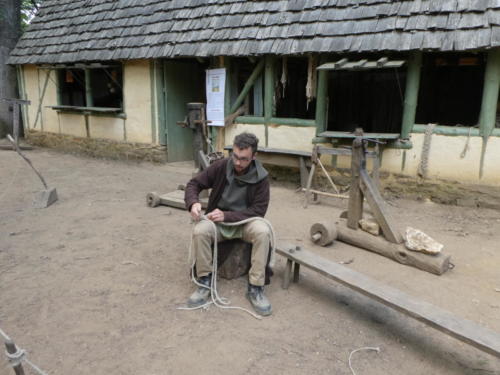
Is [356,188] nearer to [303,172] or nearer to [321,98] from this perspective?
[303,172]

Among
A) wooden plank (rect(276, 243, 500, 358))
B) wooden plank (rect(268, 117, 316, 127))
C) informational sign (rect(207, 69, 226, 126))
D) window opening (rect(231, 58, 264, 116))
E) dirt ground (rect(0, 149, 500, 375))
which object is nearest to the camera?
wooden plank (rect(276, 243, 500, 358))

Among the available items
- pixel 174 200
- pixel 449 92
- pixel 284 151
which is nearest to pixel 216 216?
pixel 174 200

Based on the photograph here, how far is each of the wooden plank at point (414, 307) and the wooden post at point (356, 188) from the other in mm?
1151

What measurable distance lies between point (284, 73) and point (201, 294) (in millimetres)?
4821

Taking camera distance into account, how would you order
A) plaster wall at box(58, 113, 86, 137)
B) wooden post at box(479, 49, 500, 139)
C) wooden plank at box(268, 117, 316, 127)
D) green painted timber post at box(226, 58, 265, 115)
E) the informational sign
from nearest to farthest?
1. wooden post at box(479, 49, 500, 139)
2. wooden plank at box(268, 117, 316, 127)
3. green painted timber post at box(226, 58, 265, 115)
4. the informational sign
5. plaster wall at box(58, 113, 86, 137)

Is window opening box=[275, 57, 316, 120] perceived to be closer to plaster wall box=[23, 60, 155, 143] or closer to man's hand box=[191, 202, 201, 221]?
plaster wall box=[23, 60, 155, 143]

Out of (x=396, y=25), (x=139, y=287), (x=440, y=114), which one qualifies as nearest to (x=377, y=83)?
(x=440, y=114)

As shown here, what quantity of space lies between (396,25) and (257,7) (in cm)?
261

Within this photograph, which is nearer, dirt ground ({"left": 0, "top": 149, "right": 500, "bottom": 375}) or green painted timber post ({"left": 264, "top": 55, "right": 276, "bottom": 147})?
dirt ground ({"left": 0, "top": 149, "right": 500, "bottom": 375})

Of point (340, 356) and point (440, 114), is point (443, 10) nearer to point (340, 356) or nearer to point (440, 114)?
point (440, 114)

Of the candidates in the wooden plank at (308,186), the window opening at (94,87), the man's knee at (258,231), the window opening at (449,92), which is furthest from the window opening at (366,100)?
the man's knee at (258,231)

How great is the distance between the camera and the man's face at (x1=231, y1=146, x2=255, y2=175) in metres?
2.93

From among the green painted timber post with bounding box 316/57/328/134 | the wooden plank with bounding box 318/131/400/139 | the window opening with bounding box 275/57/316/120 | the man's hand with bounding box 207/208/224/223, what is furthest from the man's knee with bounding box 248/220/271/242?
the window opening with bounding box 275/57/316/120

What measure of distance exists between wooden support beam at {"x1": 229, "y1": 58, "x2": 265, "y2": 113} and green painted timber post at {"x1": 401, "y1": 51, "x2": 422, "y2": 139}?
100 inches
